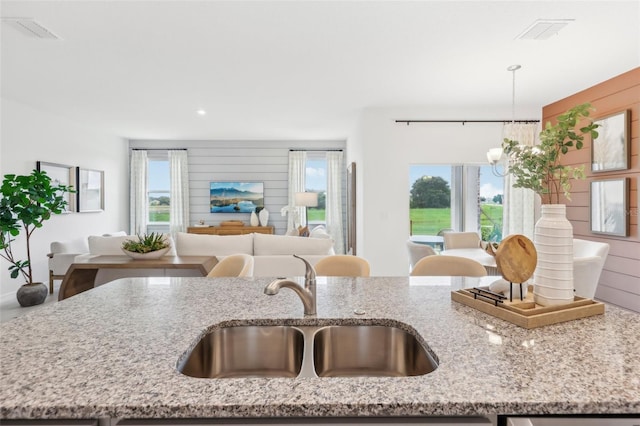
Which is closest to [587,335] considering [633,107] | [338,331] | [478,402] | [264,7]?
[478,402]

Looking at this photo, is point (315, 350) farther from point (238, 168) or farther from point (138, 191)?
point (138, 191)

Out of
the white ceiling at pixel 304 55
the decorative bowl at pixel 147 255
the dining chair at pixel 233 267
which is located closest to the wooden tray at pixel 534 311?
the dining chair at pixel 233 267

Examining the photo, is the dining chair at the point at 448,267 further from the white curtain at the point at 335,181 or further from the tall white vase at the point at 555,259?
the white curtain at the point at 335,181

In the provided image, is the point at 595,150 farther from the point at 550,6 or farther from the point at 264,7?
the point at 264,7

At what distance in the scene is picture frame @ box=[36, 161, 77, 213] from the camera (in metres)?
5.19

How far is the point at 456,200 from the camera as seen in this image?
657 cm

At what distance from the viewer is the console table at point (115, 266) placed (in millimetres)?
3211

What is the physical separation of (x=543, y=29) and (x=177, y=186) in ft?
22.4

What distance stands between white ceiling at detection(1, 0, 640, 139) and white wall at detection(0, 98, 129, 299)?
311 millimetres

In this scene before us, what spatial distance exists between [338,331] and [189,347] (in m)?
0.47

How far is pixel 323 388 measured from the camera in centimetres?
76

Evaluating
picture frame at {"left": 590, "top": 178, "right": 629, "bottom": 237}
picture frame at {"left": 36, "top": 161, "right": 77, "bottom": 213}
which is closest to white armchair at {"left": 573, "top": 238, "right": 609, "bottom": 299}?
picture frame at {"left": 590, "top": 178, "right": 629, "bottom": 237}

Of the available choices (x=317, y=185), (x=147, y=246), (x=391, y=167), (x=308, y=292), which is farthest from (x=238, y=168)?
(x=308, y=292)

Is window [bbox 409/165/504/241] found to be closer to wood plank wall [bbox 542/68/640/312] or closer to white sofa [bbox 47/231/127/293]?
wood plank wall [bbox 542/68/640/312]
